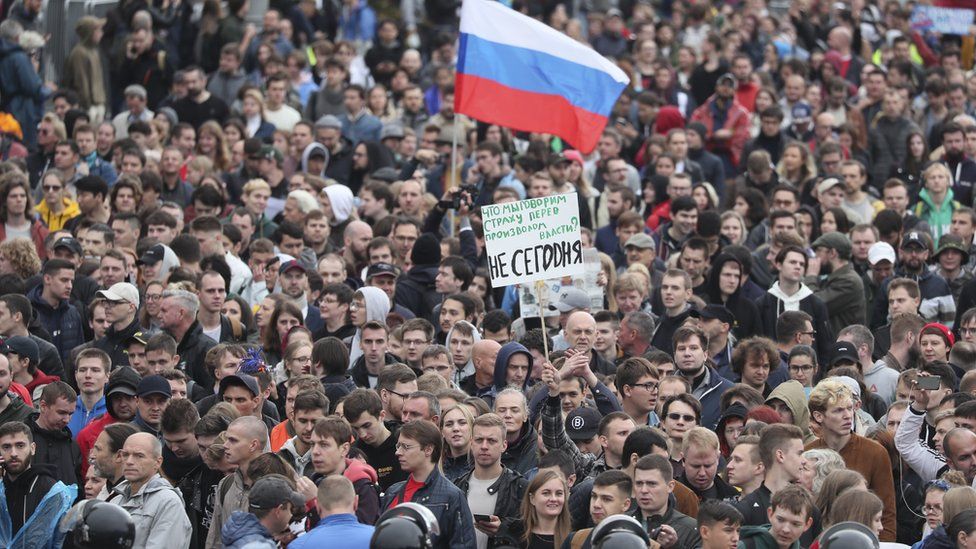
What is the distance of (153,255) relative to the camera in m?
15.6

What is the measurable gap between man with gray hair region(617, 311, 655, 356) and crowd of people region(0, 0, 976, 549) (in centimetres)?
3

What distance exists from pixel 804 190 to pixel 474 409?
29.8ft

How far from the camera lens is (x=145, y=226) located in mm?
17016

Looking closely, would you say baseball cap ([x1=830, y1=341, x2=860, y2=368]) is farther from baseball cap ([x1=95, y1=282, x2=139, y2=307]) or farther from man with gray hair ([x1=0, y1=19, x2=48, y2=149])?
man with gray hair ([x1=0, y1=19, x2=48, y2=149])

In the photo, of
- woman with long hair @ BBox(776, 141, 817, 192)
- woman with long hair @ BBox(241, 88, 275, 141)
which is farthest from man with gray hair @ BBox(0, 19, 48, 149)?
woman with long hair @ BBox(776, 141, 817, 192)

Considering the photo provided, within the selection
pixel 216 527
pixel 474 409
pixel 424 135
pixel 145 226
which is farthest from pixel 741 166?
pixel 216 527

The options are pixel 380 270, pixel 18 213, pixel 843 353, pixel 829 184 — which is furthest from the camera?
pixel 829 184

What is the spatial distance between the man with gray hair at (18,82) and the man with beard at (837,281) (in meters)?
10.5

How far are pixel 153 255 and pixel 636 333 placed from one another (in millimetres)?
4282

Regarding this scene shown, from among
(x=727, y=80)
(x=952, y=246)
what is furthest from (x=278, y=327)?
(x=727, y=80)

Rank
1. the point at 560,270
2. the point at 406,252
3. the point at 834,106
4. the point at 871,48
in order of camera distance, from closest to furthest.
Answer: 1. the point at 560,270
2. the point at 406,252
3. the point at 834,106
4. the point at 871,48

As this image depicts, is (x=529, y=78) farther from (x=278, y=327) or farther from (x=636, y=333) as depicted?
(x=278, y=327)

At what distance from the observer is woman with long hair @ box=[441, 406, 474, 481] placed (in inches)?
427

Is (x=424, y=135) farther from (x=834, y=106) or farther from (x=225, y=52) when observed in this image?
(x=834, y=106)
